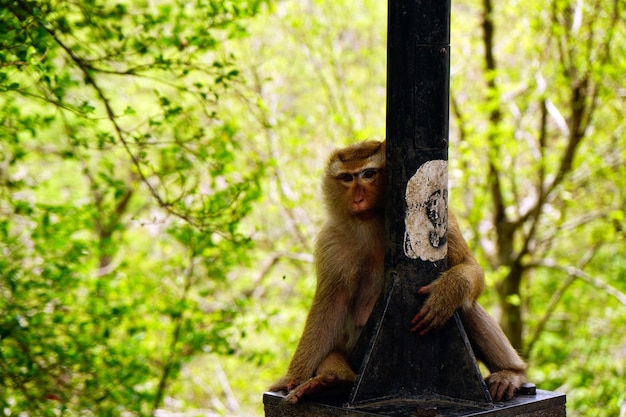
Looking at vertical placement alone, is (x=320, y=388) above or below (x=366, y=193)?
below

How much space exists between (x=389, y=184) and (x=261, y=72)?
8480 mm

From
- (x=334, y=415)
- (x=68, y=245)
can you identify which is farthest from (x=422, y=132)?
(x=68, y=245)

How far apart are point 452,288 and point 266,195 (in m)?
7.63

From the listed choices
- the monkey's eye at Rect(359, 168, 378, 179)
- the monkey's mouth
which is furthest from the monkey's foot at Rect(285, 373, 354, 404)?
the monkey's eye at Rect(359, 168, 378, 179)

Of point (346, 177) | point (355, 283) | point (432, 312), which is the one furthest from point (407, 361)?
point (346, 177)

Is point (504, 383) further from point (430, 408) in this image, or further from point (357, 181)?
point (357, 181)

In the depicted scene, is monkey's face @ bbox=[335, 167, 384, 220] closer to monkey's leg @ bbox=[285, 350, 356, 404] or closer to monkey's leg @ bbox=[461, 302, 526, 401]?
monkey's leg @ bbox=[461, 302, 526, 401]

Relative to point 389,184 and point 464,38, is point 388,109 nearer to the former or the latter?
point 389,184

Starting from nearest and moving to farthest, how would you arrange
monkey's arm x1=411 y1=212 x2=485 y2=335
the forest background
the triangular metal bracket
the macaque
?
1. the triangular metal bracket
2. monkey's arm x1=411 y1=212 x2=485 y2=335
3. the macaque
4. the forest background

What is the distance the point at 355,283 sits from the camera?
3549mm

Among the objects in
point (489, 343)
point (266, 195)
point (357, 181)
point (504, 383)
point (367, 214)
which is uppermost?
point (266, 195)

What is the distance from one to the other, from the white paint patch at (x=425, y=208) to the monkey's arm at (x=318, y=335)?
35.6 inches

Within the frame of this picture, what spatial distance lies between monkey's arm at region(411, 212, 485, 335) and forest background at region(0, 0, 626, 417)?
6.16 ft

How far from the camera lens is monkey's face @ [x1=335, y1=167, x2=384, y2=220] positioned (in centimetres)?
353
